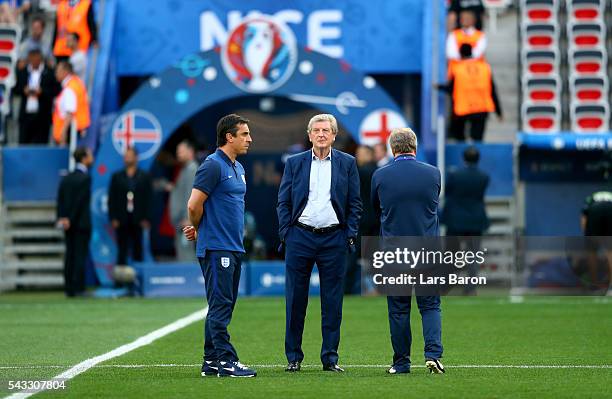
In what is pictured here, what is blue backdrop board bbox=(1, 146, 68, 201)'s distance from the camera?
2150 cm

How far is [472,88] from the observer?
Answer: 68.0 ft

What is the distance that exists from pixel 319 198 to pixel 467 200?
8822 millimetres

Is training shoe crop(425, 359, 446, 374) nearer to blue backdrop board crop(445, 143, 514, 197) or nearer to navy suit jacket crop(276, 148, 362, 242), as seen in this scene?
navy suit jacket crop(276, 148, 362, 242)

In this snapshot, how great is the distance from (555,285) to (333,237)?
953 centimetres

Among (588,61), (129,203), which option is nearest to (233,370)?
(129,203)

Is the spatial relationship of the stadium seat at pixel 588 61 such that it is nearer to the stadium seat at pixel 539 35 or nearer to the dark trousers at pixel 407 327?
the stadium seat at pixel 539 35

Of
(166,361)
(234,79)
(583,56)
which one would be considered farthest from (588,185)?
(166,361)

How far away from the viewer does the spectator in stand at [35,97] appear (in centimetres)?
2203

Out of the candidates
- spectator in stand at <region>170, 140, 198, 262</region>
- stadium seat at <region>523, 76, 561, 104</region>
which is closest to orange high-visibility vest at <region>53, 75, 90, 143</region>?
spectator in stand at <region>170, 140, 198, 262</region>

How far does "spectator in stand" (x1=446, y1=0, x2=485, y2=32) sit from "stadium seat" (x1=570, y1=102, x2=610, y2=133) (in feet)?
6.96

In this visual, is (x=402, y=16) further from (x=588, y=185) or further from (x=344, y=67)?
(x=588, y=185)

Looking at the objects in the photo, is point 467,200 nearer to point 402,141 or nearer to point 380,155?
point 380,155

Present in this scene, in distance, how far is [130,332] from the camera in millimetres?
14398

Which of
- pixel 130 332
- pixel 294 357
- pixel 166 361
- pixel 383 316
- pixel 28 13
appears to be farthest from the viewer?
pixel 28 13
